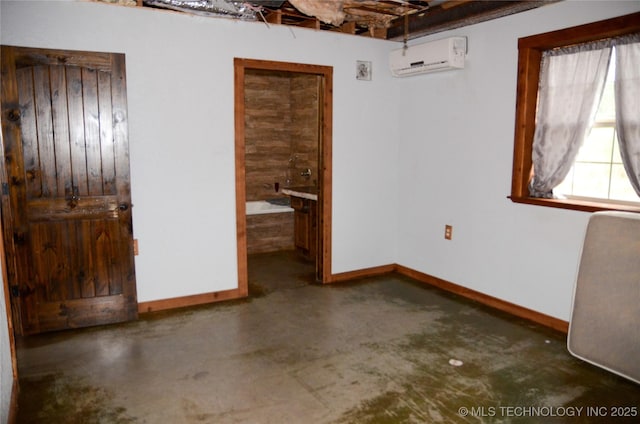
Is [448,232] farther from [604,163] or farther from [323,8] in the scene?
[323,8]

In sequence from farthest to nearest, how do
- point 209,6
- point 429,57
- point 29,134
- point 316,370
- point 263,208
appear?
point 263,208, point 429,57, point 209,6, point 29,134, point 316,370

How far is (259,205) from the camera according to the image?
604cm

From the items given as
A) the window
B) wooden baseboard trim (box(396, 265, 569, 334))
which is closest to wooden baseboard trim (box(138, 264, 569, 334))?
wooden baseboard trim (box(396, 265, 569, 334))

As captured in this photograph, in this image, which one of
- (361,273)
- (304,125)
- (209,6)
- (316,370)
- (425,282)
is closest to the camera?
(316,370)

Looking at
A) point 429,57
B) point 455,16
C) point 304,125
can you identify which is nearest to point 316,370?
point 429,57

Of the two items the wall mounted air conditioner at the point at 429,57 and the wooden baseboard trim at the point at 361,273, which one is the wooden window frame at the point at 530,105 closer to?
the wall mounted air conditioner at the point at 429,57

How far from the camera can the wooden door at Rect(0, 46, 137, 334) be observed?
331 cm

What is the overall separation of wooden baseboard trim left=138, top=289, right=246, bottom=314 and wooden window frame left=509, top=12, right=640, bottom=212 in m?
2.64

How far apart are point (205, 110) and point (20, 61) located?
1.36 m

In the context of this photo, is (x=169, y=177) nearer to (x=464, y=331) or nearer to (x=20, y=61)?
(x=20, y=61)

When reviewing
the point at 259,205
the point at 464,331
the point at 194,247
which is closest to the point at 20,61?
the point at 194,247

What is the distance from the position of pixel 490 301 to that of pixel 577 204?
1.20 metres

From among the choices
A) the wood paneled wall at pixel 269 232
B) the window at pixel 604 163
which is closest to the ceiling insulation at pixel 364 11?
the window at pixel 604 163

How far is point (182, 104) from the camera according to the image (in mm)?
3895
